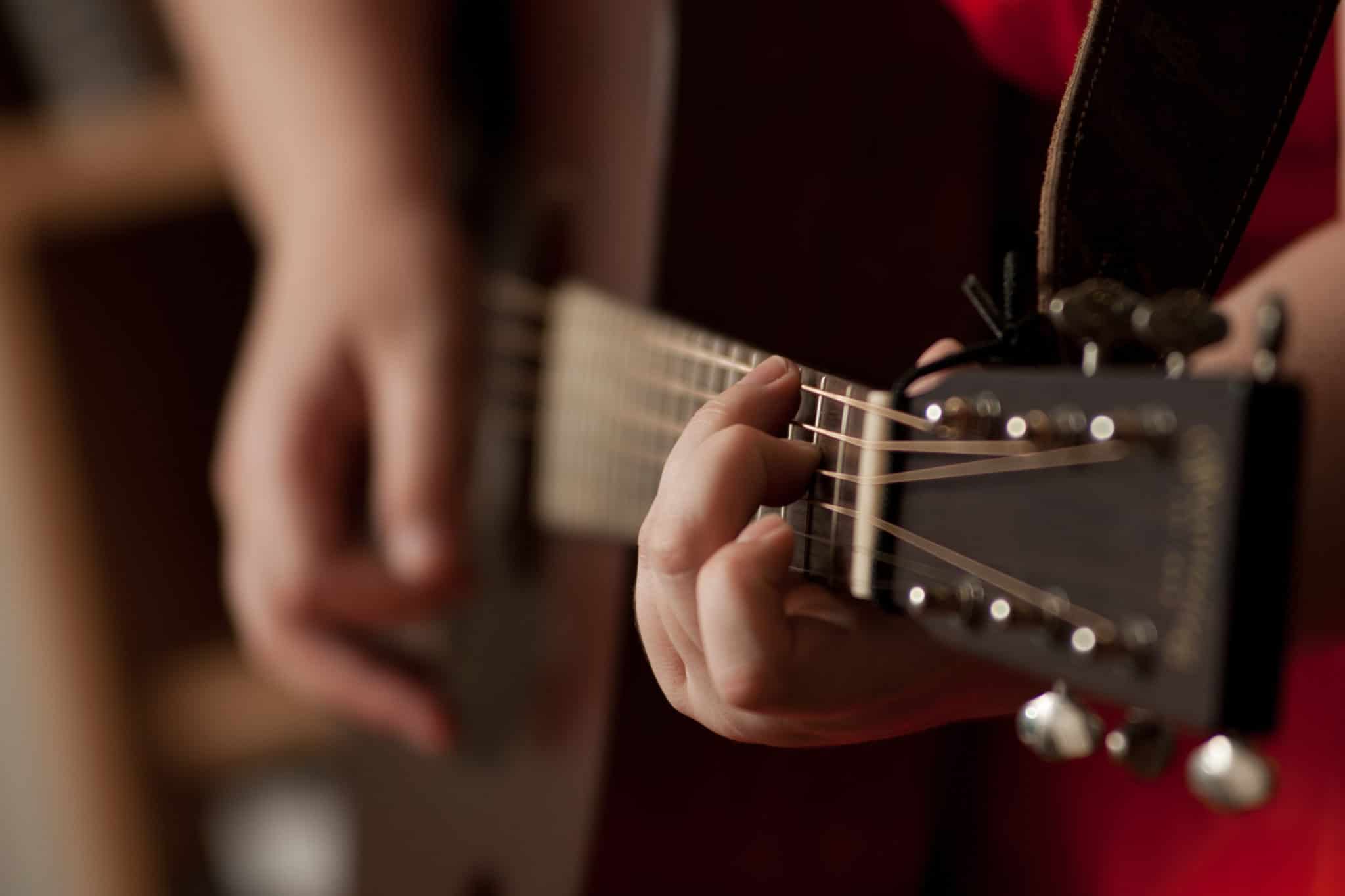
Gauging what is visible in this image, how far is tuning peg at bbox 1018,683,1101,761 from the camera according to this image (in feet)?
0.75

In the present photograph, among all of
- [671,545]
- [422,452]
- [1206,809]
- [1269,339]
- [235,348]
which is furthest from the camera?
[235,348]

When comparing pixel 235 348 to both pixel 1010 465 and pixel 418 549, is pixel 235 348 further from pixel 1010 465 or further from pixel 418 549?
pixel 1010 465

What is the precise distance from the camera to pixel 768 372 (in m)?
0.30

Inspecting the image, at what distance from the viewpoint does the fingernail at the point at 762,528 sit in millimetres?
280

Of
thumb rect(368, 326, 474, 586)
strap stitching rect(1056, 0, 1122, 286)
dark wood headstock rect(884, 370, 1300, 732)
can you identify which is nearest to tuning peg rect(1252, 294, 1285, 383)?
dark wood headstock rect(884, 370, 1300, 732)

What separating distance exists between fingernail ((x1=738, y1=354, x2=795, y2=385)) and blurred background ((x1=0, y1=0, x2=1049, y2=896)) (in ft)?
0.41

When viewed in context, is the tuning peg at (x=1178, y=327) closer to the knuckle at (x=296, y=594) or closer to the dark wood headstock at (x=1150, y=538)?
the dark wood headstock at (x=1150, y=538)

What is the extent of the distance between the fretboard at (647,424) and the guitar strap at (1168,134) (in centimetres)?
6

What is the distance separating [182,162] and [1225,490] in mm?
1174

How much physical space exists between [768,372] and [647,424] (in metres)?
0.17

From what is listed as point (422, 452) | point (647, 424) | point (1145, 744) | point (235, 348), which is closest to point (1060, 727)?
point (1145, 744)

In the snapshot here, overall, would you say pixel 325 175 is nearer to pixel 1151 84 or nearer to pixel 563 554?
pixel 563 554

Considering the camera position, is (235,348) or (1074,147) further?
(235,348)

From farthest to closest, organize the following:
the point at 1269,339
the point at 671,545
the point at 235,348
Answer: the point at 235,348
the point at 671,545
the point at 1269,339
